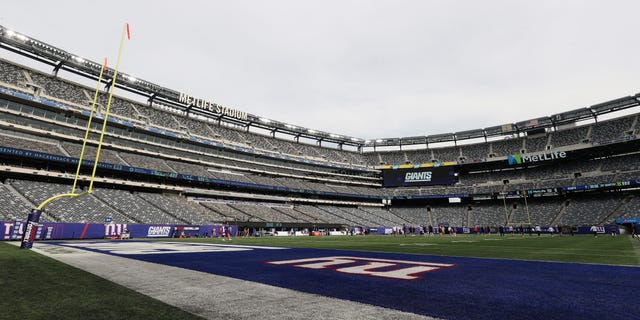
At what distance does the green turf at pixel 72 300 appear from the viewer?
342cm

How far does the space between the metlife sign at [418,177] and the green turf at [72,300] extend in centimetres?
7151

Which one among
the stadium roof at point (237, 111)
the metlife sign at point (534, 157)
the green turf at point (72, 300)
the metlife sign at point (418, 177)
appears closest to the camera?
the green turf at point (72, 300)

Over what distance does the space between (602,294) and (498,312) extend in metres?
2.60

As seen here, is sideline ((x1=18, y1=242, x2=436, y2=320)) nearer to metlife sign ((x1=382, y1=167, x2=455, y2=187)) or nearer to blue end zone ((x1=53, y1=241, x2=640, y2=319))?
blue end zone ((x1=53, y1=241, x2=640, y2=319))

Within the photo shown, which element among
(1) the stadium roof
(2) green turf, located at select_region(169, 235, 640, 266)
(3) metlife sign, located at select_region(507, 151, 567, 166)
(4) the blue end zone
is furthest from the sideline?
(3) metlife sign, located at select_region(507, 151, 567, 166)

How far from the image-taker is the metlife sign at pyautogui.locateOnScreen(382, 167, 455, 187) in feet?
228

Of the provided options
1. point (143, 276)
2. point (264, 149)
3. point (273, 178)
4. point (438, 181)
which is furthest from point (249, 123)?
point (143, 276)

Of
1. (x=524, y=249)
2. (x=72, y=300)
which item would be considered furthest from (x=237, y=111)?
(x=72, y=300)

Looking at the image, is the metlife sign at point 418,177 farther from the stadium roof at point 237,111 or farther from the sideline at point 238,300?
the sideline at point 238,300

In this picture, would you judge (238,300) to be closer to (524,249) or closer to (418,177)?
(524,249)

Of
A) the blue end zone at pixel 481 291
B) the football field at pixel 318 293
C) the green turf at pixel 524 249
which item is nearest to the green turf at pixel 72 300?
the football field at pixel 318 293

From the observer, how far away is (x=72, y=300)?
4.13 metres

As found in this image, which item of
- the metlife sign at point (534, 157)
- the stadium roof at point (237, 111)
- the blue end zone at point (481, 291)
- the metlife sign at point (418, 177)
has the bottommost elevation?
the blue end zone at point (481, 291)

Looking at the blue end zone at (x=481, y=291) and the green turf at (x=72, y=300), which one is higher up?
the blue end zone at (x=481, y=291)
